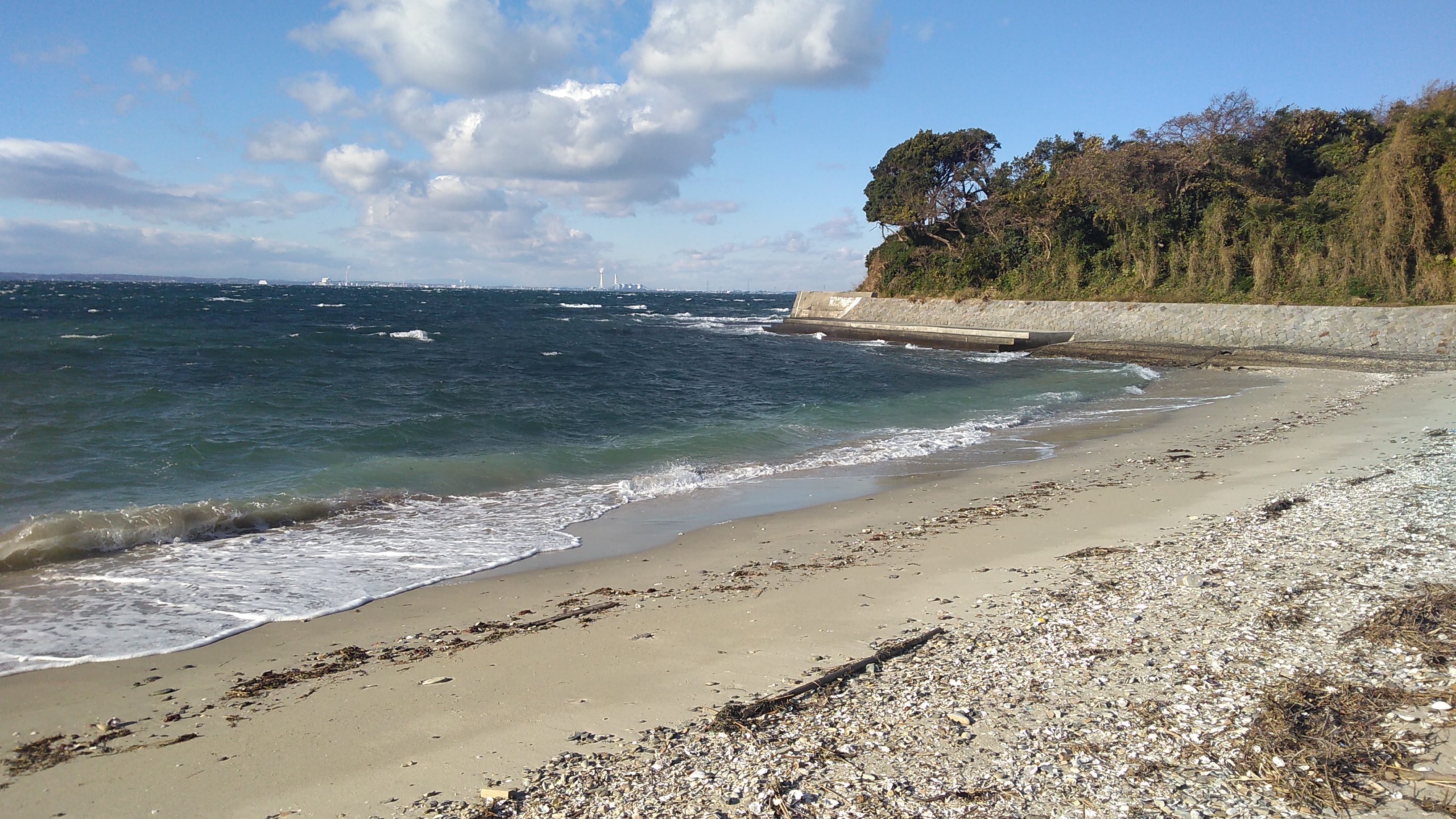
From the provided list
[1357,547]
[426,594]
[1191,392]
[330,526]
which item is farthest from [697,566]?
[1191,392]

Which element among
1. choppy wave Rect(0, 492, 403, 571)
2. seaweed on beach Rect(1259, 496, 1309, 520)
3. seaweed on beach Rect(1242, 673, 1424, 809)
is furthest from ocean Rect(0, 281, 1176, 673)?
seaweed on beach Rect(1242, 673, 1424, 809)

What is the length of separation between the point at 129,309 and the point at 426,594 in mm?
53977

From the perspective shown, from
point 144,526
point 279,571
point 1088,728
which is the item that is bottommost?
point 279,571

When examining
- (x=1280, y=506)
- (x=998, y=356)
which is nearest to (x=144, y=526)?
(x=1280, y=506)

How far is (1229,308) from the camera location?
25172 mm

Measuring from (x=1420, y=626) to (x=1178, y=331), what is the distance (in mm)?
25941

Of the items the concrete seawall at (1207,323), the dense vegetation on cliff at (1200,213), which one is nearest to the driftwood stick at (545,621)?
the concrete seawall at (1207,323)

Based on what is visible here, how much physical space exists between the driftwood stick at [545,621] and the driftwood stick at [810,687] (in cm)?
188

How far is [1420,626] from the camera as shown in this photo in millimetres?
Result: 3719

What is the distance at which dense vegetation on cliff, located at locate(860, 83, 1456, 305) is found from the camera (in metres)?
22.8

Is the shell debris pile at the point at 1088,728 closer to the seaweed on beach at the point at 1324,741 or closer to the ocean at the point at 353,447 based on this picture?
the seaweed on beach at the point at 1324,741

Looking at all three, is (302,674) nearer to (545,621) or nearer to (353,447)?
(545,621)

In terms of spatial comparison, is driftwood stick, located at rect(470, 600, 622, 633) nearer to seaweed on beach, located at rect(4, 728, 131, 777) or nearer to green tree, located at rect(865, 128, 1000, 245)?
seaweed on beach, located at rect(4, 728, 131, 777)

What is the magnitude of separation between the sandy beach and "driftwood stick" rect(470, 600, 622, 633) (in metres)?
0.03
